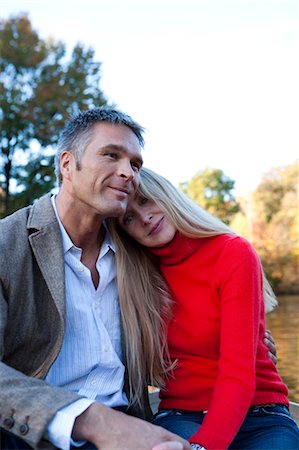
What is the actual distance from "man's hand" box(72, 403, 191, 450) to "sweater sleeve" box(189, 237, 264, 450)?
0.77ft

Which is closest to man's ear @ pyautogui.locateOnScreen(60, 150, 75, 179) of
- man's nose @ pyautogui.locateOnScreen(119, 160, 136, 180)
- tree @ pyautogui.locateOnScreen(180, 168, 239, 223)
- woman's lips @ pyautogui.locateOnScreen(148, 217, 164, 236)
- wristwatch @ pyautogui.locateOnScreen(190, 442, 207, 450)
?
man's nose @ pyautogui.locateOnScreen(119, 160, 136, 180)

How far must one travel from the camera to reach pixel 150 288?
2.17 metres

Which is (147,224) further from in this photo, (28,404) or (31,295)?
(28,404)

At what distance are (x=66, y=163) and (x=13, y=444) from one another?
3.48 feet

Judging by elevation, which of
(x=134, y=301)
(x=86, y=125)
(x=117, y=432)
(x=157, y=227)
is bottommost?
(x=117, y=432)

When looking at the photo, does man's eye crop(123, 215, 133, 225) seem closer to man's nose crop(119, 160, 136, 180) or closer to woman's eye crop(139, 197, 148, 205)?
woman's eye crop(139, 197, 148, 205)

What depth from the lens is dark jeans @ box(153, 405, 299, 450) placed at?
1870mm

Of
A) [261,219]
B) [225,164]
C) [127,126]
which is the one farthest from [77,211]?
[225,164]

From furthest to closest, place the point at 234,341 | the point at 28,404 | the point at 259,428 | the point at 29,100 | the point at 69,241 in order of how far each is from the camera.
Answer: the point at 29,100
the point at 69,241
the point at 259,428
the point at 234,341
the point at 28,404

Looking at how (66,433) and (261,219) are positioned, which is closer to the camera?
(66,433)

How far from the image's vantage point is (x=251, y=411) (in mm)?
1969

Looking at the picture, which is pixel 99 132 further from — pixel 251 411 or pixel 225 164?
pixel 225 164

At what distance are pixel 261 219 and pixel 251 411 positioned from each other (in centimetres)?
1981

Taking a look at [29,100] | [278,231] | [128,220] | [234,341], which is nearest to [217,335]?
[234,341]
